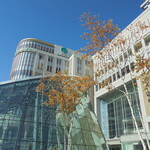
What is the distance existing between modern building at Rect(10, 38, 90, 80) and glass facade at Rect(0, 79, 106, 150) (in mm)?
35658

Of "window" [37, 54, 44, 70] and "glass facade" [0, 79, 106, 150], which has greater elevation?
"window" [37, 54, 44, 70]

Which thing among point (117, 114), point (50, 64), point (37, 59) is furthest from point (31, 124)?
point (50, 64)

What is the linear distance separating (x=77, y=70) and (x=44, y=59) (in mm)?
15078

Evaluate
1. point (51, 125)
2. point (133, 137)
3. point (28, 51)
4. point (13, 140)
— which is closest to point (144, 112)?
point (133, 137)

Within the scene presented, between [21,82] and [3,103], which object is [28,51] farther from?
[3,103]

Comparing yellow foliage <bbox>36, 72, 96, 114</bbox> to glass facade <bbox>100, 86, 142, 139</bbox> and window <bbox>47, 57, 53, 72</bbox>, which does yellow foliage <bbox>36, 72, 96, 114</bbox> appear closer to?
glass facade <bbox>100, 86, 142, 139</bbox>

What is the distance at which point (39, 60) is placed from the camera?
203 feet

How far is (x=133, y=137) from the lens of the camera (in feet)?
73.4

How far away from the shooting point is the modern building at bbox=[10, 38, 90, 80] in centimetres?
5847

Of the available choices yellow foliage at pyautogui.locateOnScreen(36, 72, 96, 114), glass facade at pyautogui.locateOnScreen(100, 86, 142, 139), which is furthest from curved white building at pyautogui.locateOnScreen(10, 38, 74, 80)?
yellow foliage at pyautogui.locateOnScreen(36, 72, 96, 114)

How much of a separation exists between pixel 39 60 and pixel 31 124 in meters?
46.4

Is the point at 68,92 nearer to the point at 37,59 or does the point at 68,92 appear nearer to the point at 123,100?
the point at 123,100

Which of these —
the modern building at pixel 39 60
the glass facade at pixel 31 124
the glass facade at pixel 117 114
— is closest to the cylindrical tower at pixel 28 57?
the modern building at pixel 39 60

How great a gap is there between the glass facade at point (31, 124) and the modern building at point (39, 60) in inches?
1404
